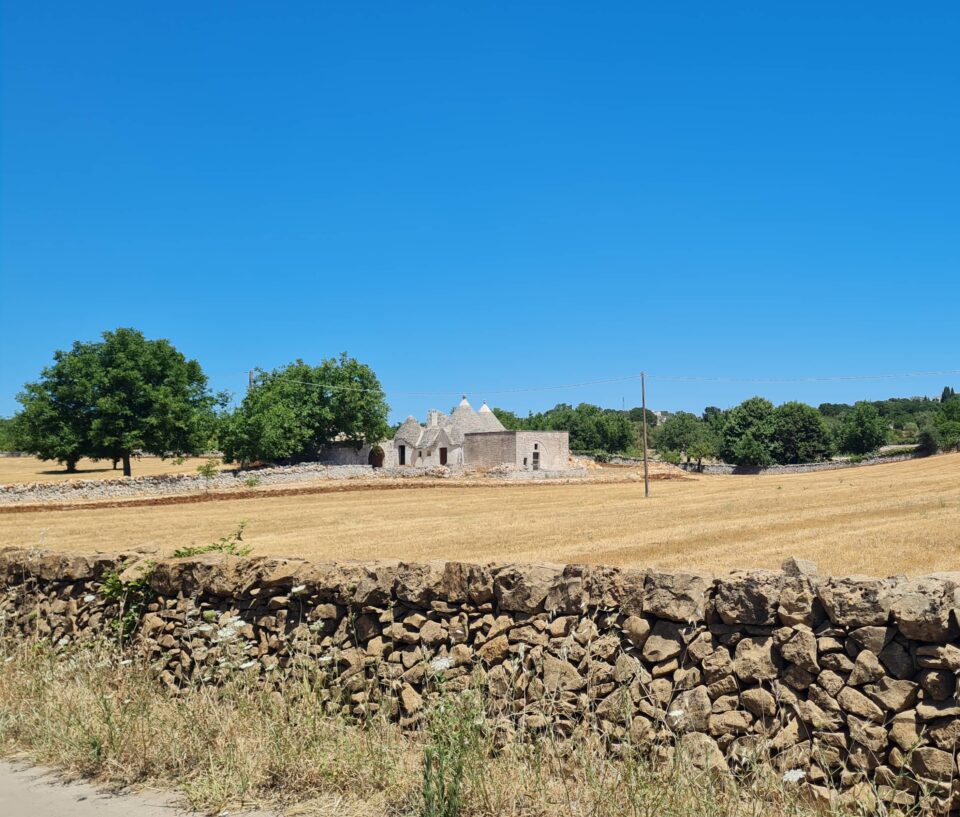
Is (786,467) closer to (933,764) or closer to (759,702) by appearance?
(759,702)

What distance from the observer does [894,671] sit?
18.4ft

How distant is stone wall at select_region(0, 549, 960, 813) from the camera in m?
5.52

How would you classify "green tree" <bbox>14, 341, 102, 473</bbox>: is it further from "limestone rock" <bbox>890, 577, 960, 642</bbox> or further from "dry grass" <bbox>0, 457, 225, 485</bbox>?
"limestone rock" <bbox>890, 577, 960, 642</bbox>

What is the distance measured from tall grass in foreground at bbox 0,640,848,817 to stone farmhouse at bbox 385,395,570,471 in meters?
66.6

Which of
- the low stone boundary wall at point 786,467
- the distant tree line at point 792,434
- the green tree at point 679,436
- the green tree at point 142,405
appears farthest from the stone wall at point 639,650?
the green tree at point 679,436

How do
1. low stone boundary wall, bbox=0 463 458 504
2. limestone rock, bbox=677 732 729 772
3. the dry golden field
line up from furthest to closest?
low stone boundary wall, bbox=0 463 458 504 < the dry golden field < limestone rock, bbox=677 732 729 772

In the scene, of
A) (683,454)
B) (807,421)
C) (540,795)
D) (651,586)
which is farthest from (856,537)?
(683,454)

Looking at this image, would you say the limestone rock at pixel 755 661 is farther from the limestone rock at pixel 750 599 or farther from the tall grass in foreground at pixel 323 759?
the tall grass in foreground at pixel 323 759

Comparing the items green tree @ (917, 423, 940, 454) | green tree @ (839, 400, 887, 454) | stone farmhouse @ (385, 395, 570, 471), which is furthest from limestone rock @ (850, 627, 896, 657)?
green tree @ (839, 400, 887, 454)

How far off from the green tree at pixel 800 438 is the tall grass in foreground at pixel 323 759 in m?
108

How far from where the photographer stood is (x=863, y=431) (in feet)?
342

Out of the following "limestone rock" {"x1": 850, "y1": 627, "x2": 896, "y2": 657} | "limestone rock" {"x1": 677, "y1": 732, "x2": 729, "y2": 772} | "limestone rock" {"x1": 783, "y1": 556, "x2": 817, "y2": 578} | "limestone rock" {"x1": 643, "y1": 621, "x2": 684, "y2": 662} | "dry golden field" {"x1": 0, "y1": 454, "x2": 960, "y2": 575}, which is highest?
"limestone rock" {"x1": 783, "y1": 556, "x2": 817, "y2": 578}

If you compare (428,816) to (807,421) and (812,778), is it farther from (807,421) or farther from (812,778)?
(807,421)

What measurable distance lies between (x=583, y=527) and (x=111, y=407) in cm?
4625
